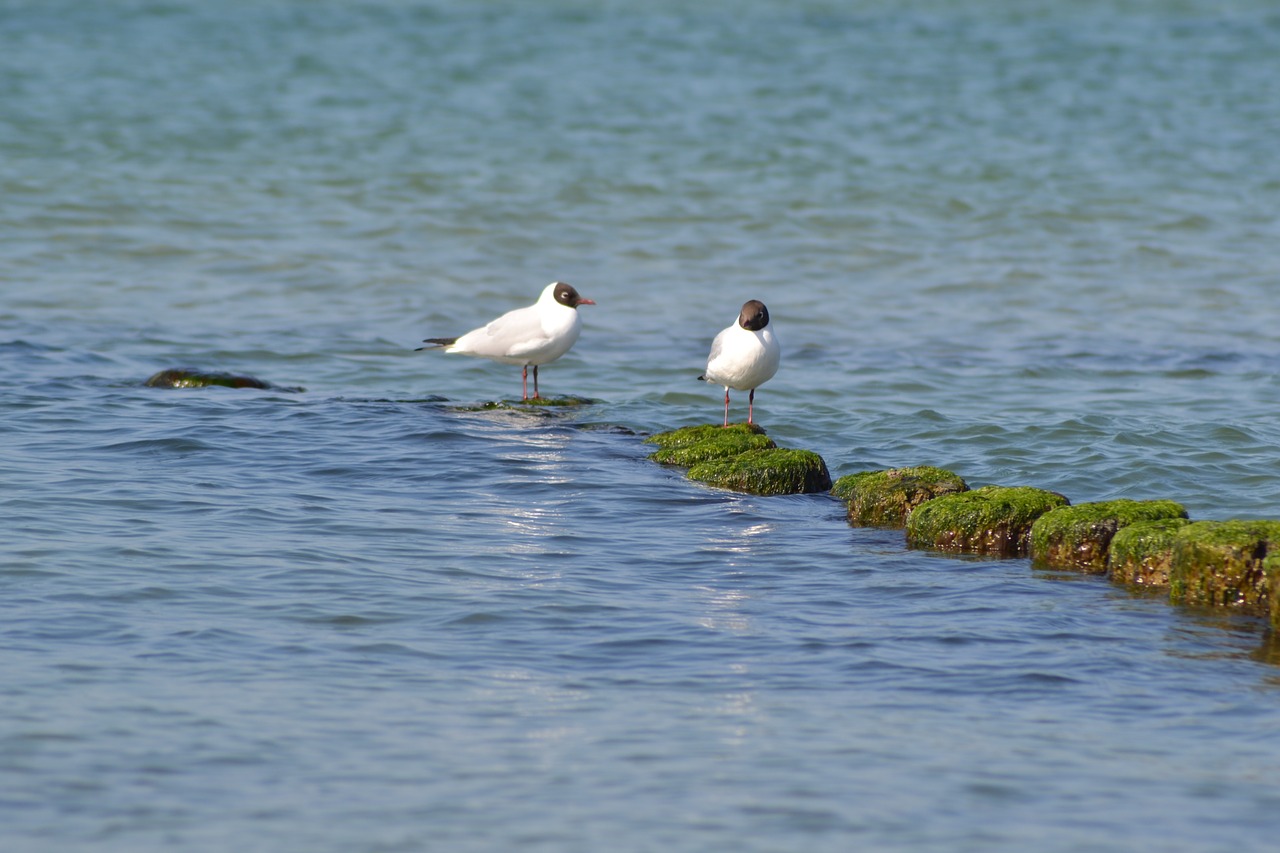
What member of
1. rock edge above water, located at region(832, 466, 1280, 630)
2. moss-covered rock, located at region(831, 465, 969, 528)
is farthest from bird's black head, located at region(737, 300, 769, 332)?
moss-covered rock, located at region(831, 465, 969, 528)

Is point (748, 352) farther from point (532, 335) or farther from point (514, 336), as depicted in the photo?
point (514, 336)

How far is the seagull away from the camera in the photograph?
36.7 feet

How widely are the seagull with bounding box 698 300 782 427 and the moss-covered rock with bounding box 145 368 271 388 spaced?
387 cm

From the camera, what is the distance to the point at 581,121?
2819 cm

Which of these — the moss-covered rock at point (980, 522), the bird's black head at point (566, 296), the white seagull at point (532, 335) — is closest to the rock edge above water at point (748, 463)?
the moss-covered rock at point (980, 522)

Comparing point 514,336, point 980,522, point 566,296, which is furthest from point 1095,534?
point 566,296

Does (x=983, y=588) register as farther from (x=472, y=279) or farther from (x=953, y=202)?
(x=953, y=202)

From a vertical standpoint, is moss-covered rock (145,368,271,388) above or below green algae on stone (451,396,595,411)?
above

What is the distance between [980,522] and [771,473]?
1.73 meters

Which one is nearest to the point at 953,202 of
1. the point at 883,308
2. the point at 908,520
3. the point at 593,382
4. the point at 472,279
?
the point at 883,308

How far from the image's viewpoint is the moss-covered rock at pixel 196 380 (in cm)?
1264

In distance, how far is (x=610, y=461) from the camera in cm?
1070

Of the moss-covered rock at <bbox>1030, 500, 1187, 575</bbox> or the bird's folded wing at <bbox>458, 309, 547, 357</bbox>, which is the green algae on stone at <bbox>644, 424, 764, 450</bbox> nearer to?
the bird's folded wing at <bbox>458, 309, 547, 357</bbox>

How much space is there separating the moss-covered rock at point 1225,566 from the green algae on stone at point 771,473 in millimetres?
2885
